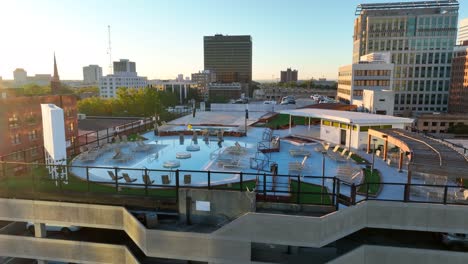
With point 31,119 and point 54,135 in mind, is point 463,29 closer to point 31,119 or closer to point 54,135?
point 31,119

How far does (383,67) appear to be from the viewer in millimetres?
56188

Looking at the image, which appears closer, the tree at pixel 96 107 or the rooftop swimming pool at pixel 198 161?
the rooftop swimming pool at pixel 198 161

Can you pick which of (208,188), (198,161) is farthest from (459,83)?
(208,188)

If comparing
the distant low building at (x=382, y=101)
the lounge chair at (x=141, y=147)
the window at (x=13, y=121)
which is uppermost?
the distant low building at (x=382, y=101)

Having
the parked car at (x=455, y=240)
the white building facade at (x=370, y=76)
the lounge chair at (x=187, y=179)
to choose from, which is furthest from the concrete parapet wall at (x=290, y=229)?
the white building facade at (x=370, y=76)

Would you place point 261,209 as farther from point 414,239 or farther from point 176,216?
point 414,239

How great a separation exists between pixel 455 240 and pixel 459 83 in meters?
81.5

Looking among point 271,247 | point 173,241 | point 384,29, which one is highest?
point 384,29

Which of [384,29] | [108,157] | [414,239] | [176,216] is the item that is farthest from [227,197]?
[384,29]

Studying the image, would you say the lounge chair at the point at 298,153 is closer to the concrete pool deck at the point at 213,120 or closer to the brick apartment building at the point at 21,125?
the concrete pool deck at the point at 213,120

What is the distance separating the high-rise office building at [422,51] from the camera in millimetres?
75000

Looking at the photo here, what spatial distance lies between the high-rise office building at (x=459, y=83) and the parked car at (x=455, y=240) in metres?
76.5

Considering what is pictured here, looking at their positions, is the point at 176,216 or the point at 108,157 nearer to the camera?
the point at 176,216

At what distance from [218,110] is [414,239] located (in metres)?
50.2
